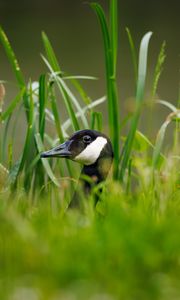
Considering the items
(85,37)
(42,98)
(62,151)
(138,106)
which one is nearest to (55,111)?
(42,98)

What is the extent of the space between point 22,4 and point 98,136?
26.7 ft

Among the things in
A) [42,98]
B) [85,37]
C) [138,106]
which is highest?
[42,98]

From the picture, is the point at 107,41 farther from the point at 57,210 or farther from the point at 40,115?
the point at 57,210

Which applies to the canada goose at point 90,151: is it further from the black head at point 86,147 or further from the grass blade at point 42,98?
the grass blade at point 42,98

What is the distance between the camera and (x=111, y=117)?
379 centimetres

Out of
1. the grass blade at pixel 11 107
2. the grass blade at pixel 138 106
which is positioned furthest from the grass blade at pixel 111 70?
the grass blade at pixel 11 107

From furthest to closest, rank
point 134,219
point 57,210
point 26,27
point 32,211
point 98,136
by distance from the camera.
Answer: point 26,27, point 98,136, point 57,210, point 32,211, point 134,219

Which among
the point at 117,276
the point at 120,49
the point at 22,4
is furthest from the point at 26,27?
the point at 117,276

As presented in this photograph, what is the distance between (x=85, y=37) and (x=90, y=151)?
23.8 ft

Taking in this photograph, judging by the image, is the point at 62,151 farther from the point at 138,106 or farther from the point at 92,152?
the point at 138,106

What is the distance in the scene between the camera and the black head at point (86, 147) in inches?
145

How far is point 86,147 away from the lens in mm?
3701

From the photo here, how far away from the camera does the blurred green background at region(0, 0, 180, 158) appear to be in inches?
349

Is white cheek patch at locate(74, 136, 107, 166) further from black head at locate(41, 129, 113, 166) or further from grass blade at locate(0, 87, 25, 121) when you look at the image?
grass blade at locate(0, 87, 25, 121)
